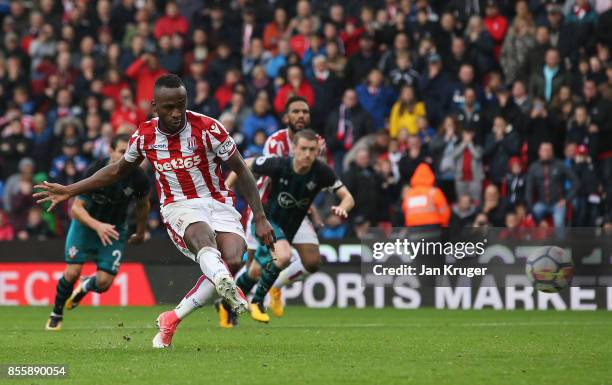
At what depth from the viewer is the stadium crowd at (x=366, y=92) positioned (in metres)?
19.8

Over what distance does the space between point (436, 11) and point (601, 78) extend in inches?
155

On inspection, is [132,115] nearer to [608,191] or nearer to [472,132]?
[472,132]

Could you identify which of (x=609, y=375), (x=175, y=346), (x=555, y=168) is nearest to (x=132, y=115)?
(x=555, y=168)

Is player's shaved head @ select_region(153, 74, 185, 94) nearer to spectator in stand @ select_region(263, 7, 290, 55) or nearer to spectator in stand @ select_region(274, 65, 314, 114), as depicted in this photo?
spectator in stand @ select_region(274, 65, 314, 114)

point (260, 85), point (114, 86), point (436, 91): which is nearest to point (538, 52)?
point (436, 91)

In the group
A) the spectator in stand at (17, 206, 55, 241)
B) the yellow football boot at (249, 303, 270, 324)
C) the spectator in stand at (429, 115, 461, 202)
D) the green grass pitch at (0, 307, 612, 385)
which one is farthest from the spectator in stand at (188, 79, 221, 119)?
the yellow football boot at (249, 303, 270, 324)

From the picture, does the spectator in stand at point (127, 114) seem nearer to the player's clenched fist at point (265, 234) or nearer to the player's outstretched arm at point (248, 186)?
the player's outstretched arm at point (248, 186)

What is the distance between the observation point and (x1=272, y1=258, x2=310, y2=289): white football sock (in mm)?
16188

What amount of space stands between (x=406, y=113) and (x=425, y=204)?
2.40 meters

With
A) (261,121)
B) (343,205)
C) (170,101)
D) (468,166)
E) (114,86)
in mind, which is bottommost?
(343,205)

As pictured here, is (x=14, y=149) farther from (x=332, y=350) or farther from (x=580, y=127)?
(x=332, y=350)

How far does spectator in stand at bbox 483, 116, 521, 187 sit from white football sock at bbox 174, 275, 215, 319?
10.0 metres

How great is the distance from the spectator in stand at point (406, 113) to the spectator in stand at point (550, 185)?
2.60 metres

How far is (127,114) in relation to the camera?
23.2 meters
